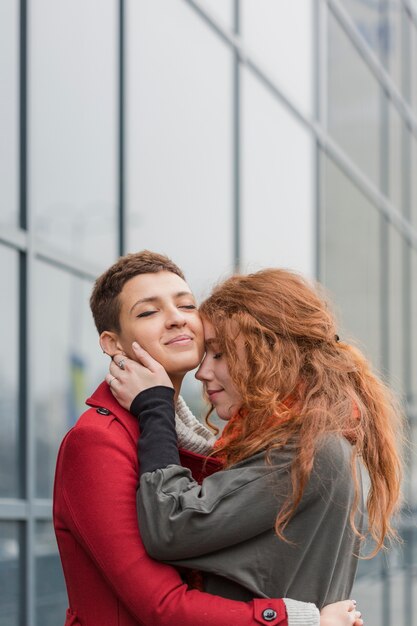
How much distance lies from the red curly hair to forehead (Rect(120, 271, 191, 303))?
97mm

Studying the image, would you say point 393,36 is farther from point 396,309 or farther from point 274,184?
point 274,184

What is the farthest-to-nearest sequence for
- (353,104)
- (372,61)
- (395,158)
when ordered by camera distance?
(395,158), (372,61), (353,104)

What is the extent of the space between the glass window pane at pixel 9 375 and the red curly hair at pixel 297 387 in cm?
206

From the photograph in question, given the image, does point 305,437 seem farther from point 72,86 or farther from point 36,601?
point 72,86

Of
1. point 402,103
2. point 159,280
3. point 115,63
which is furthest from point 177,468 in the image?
point 402,103

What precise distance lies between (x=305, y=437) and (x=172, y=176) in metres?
4.33

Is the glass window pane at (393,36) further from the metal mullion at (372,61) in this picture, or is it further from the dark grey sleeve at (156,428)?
the dark grey sleeve at (156,428)

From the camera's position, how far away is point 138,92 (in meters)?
6.52

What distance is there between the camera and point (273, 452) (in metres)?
2.80

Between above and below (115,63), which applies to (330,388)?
below

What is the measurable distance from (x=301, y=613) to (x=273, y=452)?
1.20ft

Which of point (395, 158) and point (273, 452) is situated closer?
point (273, 452)

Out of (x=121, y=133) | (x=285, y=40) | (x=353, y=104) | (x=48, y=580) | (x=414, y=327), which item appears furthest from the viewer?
(x=414, y=327)

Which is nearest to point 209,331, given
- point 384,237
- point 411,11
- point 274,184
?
point 274,184
